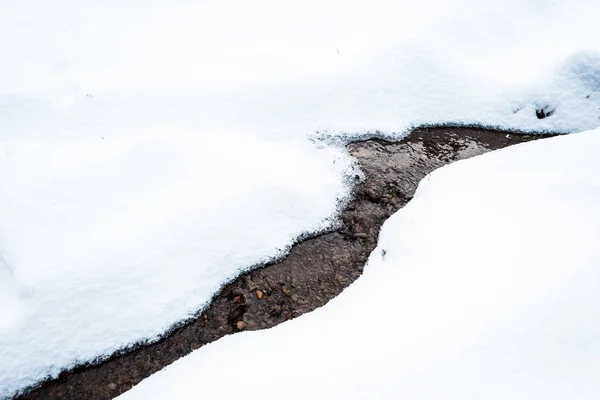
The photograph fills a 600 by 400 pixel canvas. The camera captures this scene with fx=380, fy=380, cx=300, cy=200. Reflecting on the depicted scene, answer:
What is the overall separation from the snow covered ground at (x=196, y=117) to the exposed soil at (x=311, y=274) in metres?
0.23

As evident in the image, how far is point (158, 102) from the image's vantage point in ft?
22.7

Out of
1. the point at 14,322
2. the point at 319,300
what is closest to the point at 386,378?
the point at 319,300

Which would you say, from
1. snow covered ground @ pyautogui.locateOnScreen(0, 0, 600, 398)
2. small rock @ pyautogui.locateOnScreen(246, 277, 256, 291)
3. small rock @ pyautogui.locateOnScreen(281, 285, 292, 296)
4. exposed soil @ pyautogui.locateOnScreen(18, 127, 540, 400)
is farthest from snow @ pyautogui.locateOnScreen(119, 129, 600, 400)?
snow covered ground @ pyautogui.locateOnScreen(0, 0, 600, 398)

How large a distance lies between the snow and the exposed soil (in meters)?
0.57

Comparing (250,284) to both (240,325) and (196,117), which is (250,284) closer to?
(240,325)

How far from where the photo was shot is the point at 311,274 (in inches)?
209

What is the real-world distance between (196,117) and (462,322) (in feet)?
18.1

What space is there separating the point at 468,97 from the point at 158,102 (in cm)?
624

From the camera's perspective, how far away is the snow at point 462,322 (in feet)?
8.98

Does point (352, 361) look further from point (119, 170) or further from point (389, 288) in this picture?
point (119, 170)

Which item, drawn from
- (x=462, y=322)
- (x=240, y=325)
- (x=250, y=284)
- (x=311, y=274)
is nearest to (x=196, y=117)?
(x=250, y=284)

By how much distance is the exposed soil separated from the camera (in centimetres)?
427

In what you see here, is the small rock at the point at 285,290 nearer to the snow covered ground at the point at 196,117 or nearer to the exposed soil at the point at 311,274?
the exposed soil at the point at 311,274

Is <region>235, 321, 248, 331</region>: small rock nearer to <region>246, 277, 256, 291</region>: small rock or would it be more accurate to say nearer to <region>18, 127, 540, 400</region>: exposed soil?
<region>18, 127, 540, 400</region>: exposed soil
